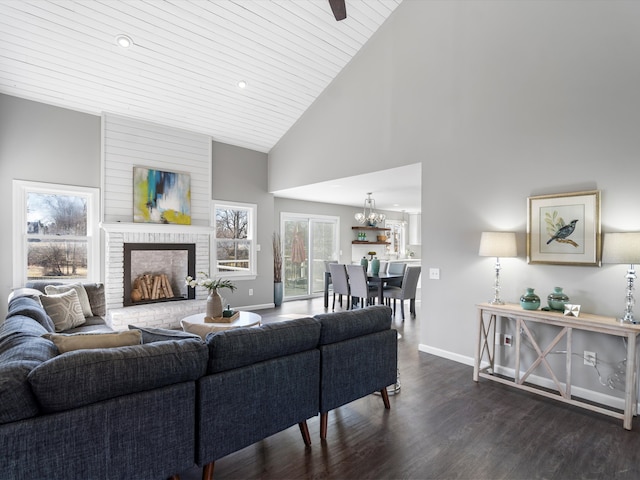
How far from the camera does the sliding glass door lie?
26.6 ft

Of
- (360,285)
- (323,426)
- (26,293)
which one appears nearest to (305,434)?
(323,426)

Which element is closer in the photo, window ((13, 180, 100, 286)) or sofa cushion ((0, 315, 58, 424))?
sofa cushion ((0, 315, 58, 424))

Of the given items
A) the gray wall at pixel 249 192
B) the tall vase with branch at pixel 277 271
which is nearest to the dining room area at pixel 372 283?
the tall vase with branch at pixel 277 271

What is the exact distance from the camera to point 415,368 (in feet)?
12.2

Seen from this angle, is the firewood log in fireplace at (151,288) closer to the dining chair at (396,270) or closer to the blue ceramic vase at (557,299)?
the dining chair at (396,270)

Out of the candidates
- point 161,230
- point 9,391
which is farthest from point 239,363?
point 161,230

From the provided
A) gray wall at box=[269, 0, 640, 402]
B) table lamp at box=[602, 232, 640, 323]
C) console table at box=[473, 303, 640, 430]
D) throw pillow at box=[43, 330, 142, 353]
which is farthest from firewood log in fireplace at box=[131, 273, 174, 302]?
table lamp at box=[602, 232, 640, 323]

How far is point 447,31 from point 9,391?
191 inches

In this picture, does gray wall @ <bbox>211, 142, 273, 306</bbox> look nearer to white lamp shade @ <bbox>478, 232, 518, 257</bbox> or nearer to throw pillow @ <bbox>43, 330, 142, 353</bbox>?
white lamp shade @ <bbox>478, 232, 518, 257</bbox>

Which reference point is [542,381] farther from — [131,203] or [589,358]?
[131,203]

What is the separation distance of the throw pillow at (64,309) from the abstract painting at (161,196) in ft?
5.95

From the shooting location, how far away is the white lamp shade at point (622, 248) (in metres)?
2.56

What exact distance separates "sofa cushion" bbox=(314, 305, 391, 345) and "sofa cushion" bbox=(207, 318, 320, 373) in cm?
9

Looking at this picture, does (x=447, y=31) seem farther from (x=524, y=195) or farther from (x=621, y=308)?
(x=621, y=308)
